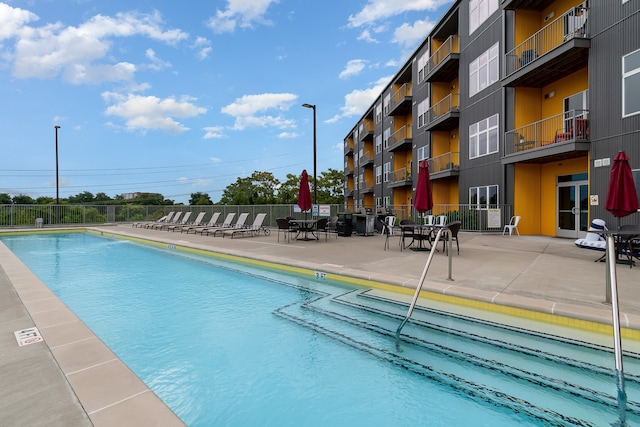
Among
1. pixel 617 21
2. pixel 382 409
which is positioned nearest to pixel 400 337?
pixel 382 409

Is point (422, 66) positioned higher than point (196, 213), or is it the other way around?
point (422, 66)

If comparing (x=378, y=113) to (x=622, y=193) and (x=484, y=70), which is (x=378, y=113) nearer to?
(x=484, y=70)

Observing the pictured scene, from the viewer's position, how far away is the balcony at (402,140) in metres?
24.6

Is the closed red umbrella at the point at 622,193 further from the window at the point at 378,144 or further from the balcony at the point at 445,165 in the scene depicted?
the window at the point at 378,144

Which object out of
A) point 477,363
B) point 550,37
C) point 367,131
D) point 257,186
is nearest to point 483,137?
point 550,37

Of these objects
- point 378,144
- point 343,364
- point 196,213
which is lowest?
point 343,364

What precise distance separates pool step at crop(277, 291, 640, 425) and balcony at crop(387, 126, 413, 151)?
21.6m

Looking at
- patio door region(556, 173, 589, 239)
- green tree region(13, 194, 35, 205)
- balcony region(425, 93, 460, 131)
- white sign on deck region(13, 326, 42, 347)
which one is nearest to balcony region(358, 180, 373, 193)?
balcony region(425, 93, 460, 131)

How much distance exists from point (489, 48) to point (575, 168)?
6920 mm

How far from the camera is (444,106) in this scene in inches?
764

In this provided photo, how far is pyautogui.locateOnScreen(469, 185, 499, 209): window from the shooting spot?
1482 cm

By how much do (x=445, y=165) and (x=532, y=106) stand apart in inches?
229

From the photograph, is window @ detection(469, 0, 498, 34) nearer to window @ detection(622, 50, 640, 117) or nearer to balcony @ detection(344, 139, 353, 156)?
window @ detection(622, 50, 640, 117)

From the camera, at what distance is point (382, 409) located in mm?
2641
